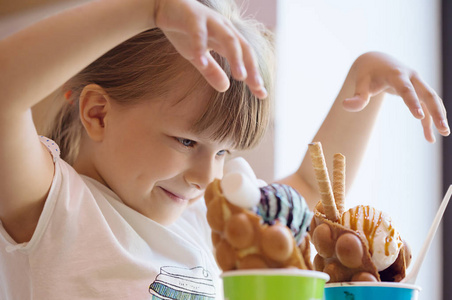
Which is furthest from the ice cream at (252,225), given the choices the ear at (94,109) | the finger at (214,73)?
the ear at (94,109)

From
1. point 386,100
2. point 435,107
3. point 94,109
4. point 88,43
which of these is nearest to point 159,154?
point 94,109

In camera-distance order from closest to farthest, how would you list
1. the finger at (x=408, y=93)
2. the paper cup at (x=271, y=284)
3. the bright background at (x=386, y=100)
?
the paper cup at (x=271, y=284) < the finger at (x=408, y=93) < the bright background at (x=386, y=100)

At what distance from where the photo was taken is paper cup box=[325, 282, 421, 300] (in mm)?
547

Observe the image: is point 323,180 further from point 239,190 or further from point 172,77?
point 172,77

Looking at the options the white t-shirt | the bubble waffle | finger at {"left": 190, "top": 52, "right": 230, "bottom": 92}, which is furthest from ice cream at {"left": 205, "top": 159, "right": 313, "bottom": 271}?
the white t-shirt

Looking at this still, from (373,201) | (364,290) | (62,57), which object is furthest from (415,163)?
(62,57)

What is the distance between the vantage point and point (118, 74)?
0.89m

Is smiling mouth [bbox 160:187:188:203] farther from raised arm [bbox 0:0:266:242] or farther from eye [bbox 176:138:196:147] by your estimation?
raised arm [bbox 0:0:266:242]

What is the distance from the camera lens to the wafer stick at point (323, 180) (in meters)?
0.58

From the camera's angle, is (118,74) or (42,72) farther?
(118,74)

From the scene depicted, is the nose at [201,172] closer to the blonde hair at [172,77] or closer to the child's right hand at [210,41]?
the blonde hair at [172,77]

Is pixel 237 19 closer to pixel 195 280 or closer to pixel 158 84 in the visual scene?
pixel 158 84

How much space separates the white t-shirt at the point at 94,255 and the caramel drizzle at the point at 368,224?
1.07ft

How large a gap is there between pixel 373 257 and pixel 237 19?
0.52 m
